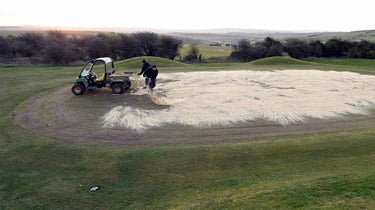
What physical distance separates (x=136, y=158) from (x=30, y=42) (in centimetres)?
4492

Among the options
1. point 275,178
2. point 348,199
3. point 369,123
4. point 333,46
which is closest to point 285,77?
point 369,123

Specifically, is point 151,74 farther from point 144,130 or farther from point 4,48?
point 4,48

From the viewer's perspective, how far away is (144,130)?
14.1m

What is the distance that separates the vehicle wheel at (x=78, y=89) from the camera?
20.8 m

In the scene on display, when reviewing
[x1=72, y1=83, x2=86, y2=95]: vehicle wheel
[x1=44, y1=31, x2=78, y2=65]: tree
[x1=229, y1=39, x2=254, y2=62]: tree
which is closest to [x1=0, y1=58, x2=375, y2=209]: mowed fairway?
[x1=72, y1=83, x2=86, y2=95]: vehicle wheel

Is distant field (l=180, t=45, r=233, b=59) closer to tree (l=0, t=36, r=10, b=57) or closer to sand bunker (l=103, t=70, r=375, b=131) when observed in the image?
tree (l=0, t=36, r=10, b=57)

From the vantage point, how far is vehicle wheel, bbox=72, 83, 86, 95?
2083 cm

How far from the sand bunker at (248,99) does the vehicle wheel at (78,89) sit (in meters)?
3.47

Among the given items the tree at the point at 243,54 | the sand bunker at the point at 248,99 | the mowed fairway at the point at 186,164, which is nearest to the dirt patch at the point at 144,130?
the mowed fairway at the point at 186,164

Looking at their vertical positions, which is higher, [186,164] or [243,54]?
[243,54]

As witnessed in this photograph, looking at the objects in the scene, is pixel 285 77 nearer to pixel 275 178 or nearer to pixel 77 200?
pixel 275 178

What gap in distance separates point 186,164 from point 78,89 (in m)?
12.4

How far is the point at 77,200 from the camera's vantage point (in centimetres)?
936

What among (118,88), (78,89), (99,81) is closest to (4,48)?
(78,89)
